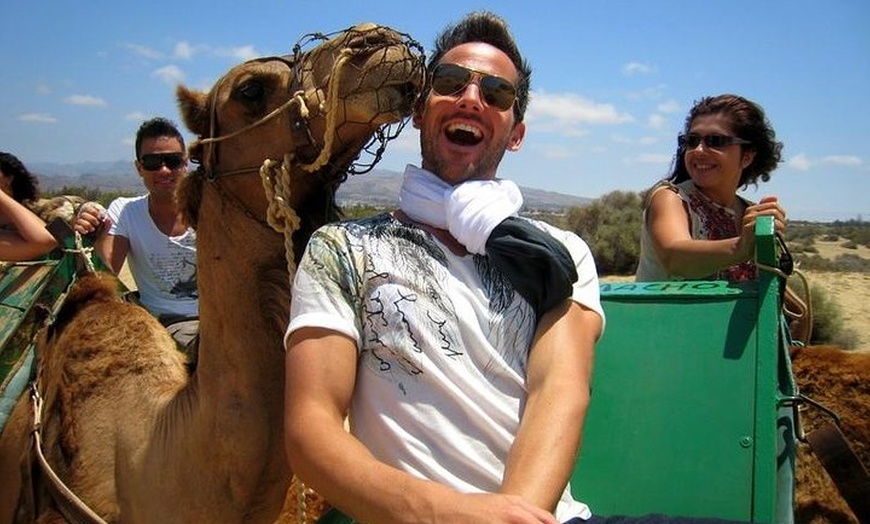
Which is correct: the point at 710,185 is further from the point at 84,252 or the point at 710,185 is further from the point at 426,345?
the point at 84,252

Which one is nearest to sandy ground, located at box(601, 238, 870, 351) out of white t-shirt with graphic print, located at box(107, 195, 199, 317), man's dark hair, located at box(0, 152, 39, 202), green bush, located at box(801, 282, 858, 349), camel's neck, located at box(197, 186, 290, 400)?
green bush, located at box(801, 282, 858, 349)

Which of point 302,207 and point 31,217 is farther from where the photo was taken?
point 31,217

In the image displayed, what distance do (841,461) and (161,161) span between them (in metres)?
3.87

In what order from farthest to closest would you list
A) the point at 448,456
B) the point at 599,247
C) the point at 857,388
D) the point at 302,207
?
the point at 599,247, the point at 857,388, the point at 302,207, the point at 448,456

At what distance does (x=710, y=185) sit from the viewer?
11.6 feet

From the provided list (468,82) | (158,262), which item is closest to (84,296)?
(158,262)

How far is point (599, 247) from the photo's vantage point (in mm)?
23047

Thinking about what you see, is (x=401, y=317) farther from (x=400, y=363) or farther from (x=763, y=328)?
(x=763, y=328)

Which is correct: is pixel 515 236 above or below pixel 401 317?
above

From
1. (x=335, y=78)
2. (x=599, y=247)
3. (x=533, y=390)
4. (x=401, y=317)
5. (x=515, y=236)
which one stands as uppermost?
(x=335, y=78)

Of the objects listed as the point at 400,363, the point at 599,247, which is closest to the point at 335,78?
the point at 400,363

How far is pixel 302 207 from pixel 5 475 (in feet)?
5.92

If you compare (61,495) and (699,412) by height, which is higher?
(699,412)

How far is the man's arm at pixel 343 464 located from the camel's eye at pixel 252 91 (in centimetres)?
98
